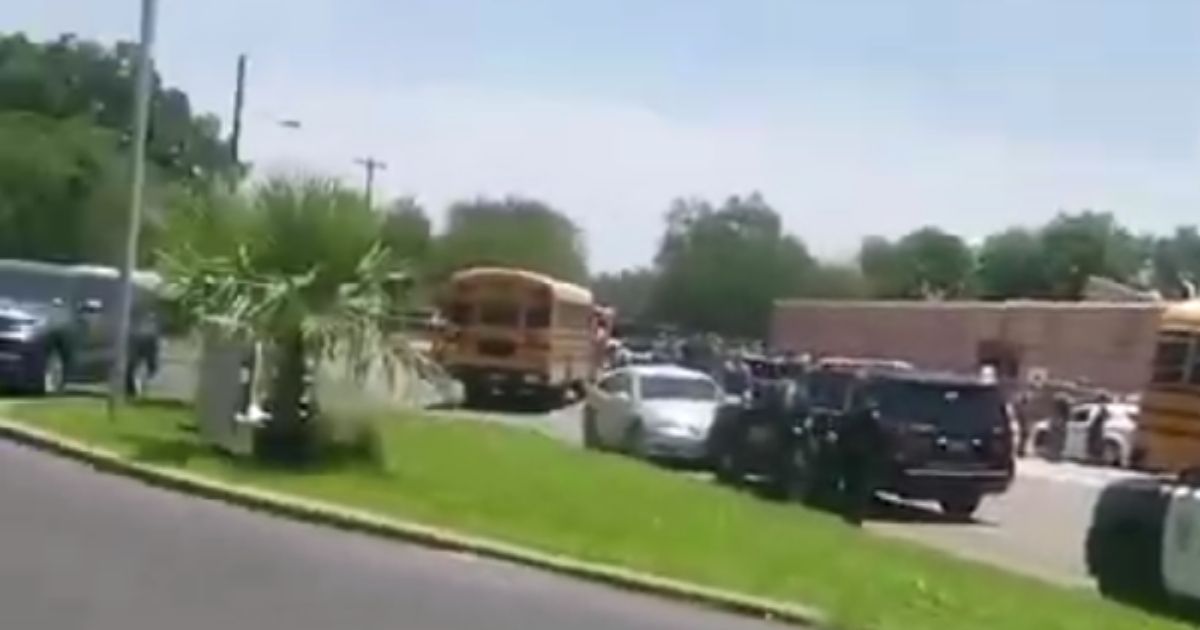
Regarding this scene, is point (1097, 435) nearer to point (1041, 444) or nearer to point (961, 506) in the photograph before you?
point (1041, 444)

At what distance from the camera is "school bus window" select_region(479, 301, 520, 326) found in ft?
176

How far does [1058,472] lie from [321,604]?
103ft

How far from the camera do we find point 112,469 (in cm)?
2238

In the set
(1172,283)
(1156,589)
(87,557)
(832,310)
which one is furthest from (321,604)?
(1172,283)

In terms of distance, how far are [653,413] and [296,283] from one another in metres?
13.2

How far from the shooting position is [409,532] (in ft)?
61.7

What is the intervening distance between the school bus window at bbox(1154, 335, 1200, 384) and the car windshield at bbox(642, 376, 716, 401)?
7.49m

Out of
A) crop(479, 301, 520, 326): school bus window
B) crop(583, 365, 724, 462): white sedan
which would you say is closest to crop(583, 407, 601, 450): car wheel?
crop(583, 365, 724, 462): white sedan

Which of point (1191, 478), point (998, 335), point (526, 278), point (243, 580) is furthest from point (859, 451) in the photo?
point (998, 335)

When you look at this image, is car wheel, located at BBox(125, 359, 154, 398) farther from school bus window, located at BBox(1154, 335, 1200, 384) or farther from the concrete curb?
school bus window, located at BBox(1154, 335, 1200, 384)

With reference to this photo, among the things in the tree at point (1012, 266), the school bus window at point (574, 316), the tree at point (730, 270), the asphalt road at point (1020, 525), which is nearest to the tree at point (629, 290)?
the tree at point (730, 270)

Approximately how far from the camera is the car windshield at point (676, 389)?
37375mm

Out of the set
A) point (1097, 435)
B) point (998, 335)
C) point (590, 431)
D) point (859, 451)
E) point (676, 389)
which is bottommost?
point (590, 431)

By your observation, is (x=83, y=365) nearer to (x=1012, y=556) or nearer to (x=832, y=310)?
(x=1012, y=556)
